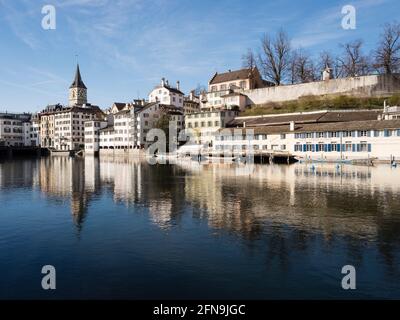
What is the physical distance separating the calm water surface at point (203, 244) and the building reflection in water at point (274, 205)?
0.31ft

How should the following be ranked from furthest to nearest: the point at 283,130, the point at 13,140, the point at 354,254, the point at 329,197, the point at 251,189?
1. the point at 13,140
2. the point at 283,130
3. the point at 251,189
4. the point at 329,197
5. the point at 354,254

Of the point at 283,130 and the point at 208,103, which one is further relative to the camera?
the point at 208,103

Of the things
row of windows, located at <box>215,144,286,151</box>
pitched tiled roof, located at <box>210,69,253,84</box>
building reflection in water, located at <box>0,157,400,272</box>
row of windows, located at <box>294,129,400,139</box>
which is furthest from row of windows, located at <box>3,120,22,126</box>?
building reflection in water, located at <box>0,157,400,272</box>

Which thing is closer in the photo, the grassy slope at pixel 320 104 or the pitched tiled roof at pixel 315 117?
the pitched tiled roof at pixel 315 117

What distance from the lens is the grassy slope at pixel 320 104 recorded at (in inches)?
3506

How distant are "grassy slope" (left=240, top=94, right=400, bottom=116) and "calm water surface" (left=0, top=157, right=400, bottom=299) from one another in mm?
58720

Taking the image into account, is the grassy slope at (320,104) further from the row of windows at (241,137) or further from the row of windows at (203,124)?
the row of windows at (241,137)

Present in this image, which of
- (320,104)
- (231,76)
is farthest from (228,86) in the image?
(320,104)

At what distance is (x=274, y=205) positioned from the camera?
100ft

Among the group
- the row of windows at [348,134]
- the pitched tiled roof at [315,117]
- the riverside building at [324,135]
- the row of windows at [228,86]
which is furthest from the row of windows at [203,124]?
the row of windows at [348,134]
